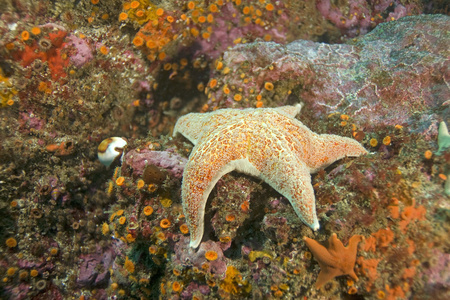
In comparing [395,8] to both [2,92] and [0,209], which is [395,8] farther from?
[0,209]

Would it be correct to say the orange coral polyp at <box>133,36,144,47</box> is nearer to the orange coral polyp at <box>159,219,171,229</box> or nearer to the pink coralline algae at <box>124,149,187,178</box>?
the pink coralline algae at <box>124,149,187,178</box>

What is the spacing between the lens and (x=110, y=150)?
5.02 metres

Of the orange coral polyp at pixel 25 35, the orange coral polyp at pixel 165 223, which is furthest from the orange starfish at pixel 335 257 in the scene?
the orange coral polyp at pixel 25 35

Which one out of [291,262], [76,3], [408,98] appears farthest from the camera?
[76,3]

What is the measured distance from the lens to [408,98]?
Answer: 4.28m

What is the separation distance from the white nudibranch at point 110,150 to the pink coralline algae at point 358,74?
90.4 inches

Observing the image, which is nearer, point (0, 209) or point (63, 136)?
point (0, 209)

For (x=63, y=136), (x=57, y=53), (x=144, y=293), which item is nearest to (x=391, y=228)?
(x=144, y=293)

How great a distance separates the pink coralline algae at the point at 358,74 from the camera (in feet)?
14.1

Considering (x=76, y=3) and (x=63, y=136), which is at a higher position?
(x=76, y=3)

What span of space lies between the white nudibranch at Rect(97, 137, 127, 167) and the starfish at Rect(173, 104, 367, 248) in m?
2.47

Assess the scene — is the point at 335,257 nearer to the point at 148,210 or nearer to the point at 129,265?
the point at 148,210

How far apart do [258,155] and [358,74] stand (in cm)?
328

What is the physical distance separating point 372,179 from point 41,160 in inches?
241
